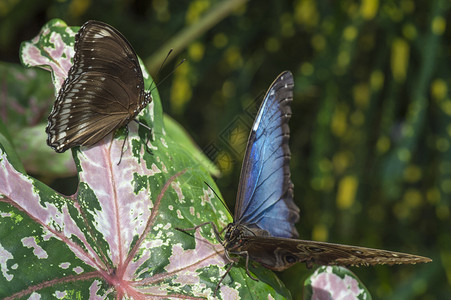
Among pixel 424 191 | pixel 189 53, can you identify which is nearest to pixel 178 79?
pixel 189 53

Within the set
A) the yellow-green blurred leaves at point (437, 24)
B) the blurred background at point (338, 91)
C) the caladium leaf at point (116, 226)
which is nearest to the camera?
the caladium leaf at point (116, 226)

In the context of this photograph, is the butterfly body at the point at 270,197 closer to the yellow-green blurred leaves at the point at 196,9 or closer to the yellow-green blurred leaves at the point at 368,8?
the yellow-green blurred leaves at the point at 368,8

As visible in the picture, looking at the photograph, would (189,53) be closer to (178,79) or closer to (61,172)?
(178,79)

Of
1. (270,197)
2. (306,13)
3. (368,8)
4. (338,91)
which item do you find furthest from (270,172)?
(306,13)

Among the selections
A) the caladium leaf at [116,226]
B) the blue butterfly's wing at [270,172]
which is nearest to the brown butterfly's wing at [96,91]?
the caladium leaf at [116,226]

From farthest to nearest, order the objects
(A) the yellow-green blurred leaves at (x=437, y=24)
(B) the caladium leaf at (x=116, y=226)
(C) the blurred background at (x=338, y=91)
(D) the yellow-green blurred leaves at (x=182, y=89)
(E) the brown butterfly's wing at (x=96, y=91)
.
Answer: (D) the yellow-green blurred leaves at (x=182, y=89) → (C) the blurred background at (x=338, y=91) → (A) the yellow-green blurred leaves at (x=437, y=24) → (E) the brown butterfly's wing at (x=96, y=91) → (B) the caladium leaf at (x=116, y=226)

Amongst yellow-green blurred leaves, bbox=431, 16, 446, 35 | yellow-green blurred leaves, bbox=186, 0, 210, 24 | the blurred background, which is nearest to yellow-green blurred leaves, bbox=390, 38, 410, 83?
the blurred background

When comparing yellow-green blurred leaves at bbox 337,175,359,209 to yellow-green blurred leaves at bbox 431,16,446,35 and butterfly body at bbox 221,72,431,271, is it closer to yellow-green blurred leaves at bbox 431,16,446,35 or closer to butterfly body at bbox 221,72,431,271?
yellow-green blurred leaves at bbox 431,16,446,35

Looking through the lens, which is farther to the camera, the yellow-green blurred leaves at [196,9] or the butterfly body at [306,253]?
the yellow-green blurred leaves at [196,9]
